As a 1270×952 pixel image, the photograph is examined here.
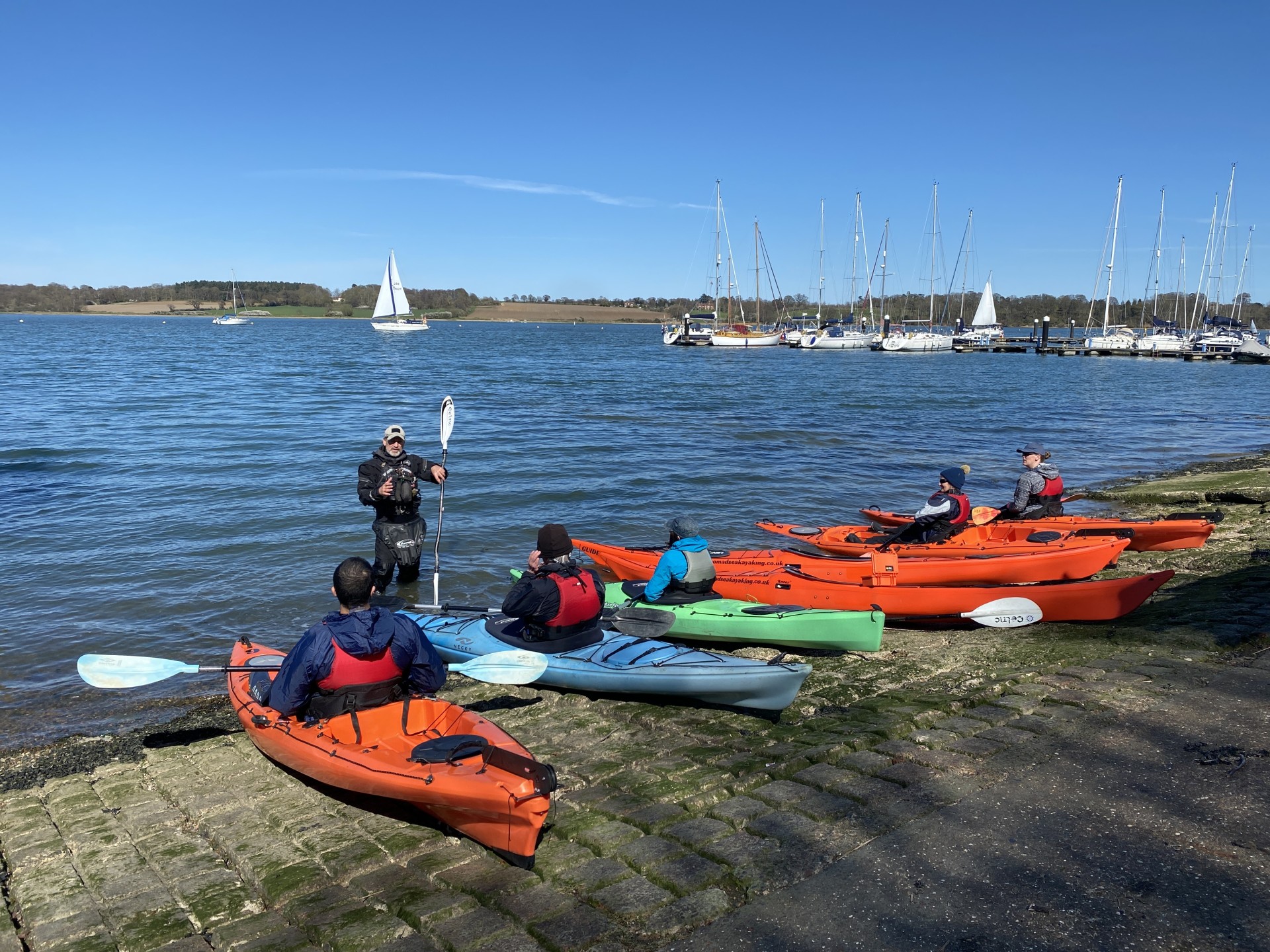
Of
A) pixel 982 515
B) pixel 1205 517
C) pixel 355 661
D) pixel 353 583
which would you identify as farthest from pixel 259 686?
pixel 1205 517

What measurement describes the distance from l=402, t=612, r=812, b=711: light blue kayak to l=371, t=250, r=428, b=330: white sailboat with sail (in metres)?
94.1

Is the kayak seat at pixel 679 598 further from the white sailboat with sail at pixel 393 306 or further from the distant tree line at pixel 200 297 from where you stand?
the distant tree line at pixel 200 297

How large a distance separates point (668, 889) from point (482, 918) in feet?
2.69

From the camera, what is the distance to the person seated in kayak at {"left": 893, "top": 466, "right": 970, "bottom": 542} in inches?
386

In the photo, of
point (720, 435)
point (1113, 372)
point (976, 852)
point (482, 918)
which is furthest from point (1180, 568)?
point (1113, 372)

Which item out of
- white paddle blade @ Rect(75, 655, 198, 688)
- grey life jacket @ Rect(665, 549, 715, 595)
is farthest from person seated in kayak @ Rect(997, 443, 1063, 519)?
white paddle blade @ Rect(75, 655, 198, 688)

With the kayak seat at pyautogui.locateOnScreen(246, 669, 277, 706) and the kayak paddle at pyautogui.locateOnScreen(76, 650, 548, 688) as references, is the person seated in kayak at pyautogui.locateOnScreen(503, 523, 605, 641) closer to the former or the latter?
the kayak paddle at pyautogui.locateOnScreen(76, 650, 548, 688)

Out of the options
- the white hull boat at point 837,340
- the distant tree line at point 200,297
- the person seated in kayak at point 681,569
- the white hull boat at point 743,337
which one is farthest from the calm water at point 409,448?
the distant tree line at point 200,297

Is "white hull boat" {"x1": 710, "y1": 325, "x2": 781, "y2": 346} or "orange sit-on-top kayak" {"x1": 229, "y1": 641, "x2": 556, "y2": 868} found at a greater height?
"white hull boat" {"x1": 710, "y1": 325, "x2": 781, "y2": 346}

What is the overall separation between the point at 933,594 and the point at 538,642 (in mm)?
4212

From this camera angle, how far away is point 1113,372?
177ft

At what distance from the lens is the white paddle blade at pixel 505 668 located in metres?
5.85

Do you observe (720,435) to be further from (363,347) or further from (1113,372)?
(363,347)

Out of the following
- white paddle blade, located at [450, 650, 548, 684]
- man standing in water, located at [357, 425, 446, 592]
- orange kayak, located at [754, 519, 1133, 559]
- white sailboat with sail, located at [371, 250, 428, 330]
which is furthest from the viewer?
white sailboat with sail, located at [371, 250, 428, 330]
